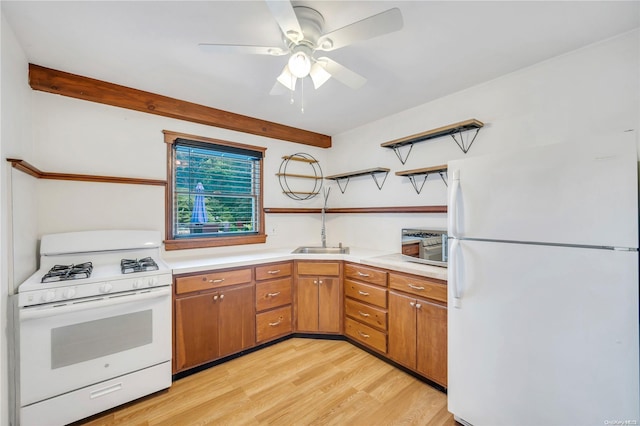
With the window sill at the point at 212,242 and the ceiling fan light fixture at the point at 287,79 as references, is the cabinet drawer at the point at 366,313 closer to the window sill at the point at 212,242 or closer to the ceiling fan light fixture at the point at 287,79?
the window sill at the point at 212,242

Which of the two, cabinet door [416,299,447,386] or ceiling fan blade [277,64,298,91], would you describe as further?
cabinet door [416,299,447,386]

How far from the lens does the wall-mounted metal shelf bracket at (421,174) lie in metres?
2.42

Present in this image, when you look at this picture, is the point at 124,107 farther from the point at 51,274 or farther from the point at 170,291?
the point at 170,291

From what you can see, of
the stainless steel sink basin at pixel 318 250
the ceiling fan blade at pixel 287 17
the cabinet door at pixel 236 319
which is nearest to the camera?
the ceiling fan blade at pixel 287 17

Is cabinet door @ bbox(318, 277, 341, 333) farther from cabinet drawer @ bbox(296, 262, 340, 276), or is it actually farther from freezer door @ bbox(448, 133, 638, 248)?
freezer door @ bbox(448, 133, 638, 248)

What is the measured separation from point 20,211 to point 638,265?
3.33 meters

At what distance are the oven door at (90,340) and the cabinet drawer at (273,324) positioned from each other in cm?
82

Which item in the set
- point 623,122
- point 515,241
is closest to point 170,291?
point 515,241

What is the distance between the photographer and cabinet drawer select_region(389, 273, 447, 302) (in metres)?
1.99

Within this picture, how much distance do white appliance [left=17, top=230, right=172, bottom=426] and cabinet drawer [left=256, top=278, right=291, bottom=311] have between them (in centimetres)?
82

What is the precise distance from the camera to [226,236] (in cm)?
300

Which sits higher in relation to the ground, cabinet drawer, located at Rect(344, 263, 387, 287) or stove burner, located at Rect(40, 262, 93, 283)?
stove burner, located at Rect(40, 262, 93, 283)

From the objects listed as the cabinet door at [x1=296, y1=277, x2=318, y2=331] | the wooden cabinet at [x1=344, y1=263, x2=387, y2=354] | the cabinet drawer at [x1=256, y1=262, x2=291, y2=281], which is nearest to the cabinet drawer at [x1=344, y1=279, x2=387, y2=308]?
the wooden cabinet at [x1=344, y1=263, x2=387, y2=354]

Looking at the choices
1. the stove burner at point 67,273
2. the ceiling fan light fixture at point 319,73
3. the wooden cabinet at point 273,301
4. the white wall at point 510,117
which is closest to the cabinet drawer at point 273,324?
the wooden cabinet at point 273,301
